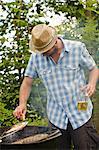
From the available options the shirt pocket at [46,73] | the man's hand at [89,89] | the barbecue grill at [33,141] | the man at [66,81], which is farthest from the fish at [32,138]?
the man's hand at [89,89]

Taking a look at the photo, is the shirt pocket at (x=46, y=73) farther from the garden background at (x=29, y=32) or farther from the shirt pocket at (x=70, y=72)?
the garden background at (x=29, y=32)

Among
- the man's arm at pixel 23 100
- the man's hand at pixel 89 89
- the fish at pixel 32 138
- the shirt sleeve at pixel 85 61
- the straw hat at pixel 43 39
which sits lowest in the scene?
the fish at pixel 32 138

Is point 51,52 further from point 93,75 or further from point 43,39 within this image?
point 93,75

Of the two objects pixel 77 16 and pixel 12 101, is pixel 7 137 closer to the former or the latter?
pixel 12 101

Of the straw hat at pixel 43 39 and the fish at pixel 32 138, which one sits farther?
the fish at pixel 32 138

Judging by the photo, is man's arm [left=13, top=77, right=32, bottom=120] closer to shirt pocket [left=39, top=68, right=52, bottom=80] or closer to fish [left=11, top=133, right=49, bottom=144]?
shirt pocket [left=39, top=68, right=52, bottom=80]

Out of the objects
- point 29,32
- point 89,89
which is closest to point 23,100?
point 89,89

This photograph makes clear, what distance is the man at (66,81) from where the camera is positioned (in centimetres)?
253

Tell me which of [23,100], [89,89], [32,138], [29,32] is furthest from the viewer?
[29,32]

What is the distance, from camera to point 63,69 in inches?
100.0

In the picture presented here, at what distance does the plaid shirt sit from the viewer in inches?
99.7

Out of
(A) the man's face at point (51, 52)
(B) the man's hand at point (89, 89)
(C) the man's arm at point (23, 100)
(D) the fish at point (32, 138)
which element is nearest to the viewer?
(B) the man's hand at point (89, 89)

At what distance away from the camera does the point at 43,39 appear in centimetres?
258

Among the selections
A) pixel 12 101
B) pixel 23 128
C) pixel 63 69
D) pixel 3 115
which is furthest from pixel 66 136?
pixel 12 101
